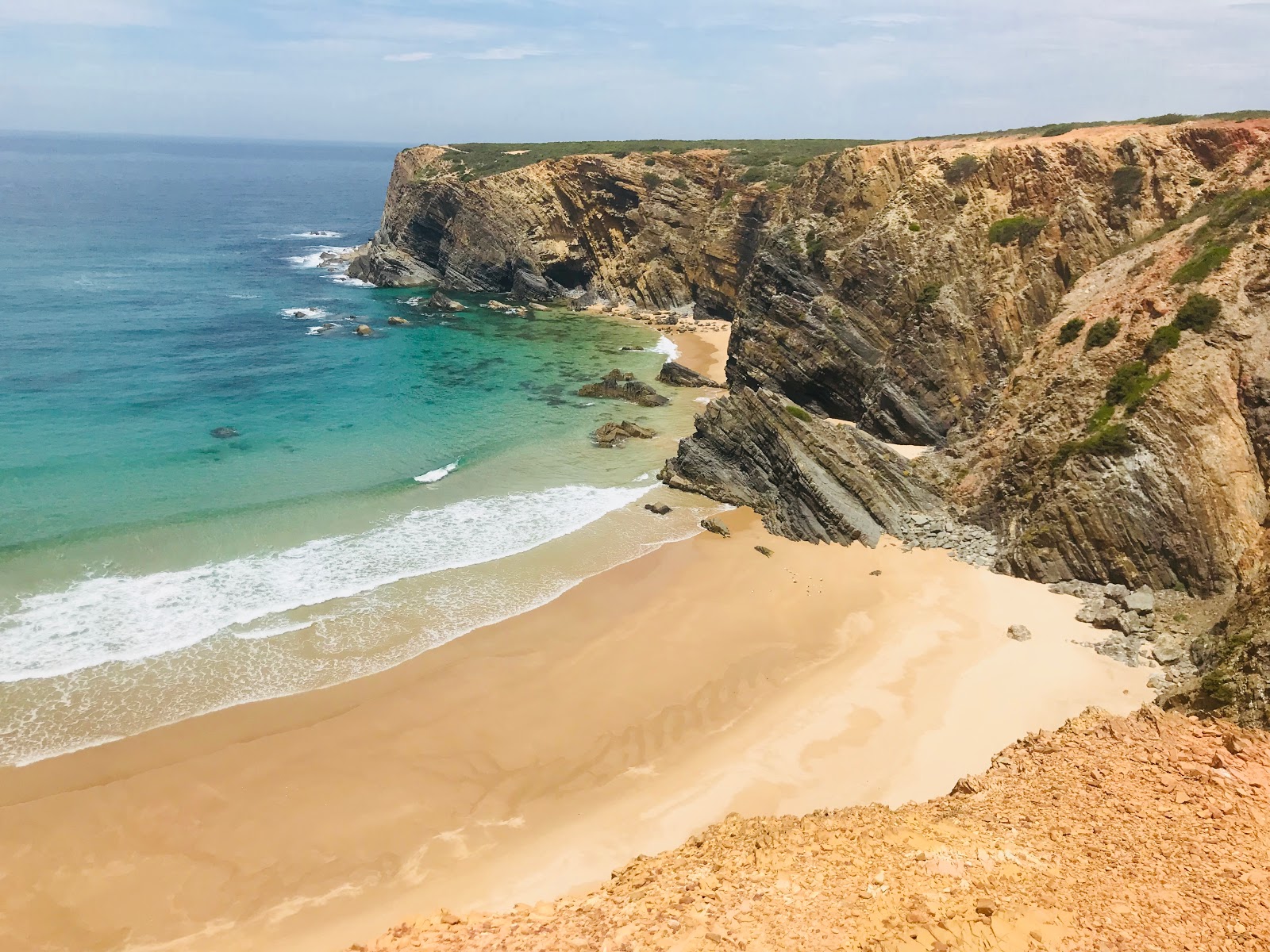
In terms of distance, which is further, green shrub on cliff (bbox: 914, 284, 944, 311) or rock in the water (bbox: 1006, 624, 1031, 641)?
green shrub on cliff (bbox: 914, 284, 944, 311)

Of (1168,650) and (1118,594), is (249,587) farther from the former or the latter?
(1168,650)

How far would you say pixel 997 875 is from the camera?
10.5 meters

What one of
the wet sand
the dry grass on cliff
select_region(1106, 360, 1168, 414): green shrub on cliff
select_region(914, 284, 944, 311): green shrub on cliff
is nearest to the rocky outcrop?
the wet sand

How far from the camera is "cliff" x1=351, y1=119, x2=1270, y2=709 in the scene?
21.5m

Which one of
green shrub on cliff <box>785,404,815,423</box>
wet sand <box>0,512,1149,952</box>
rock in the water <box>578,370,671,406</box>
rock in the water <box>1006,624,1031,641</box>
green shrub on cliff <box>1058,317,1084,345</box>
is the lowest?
wet sand <box>0,512,1149,952</box>

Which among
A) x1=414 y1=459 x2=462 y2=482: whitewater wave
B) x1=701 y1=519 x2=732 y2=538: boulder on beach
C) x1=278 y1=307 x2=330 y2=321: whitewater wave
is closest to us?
x1=701 y1=519 x2=732 y2=538: boulder on beach

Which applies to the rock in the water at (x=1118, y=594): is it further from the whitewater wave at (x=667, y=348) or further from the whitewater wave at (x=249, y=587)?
the whitewater wave at (x=667, y=348)

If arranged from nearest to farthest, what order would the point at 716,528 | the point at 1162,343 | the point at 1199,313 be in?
1. the point at 1199,313
2. the point at 1162,343
3. the point at 716,528

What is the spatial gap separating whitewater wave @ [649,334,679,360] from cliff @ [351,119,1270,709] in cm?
1098

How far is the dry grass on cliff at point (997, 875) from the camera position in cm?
951

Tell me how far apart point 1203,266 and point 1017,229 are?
971cm

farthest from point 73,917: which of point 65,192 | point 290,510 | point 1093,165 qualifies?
point 65,192

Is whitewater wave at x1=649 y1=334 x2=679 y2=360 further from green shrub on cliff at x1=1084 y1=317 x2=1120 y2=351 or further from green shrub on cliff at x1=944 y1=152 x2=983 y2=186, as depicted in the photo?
green shrub on cliff at x1=1084 y1=317 x2=1120 y2=351

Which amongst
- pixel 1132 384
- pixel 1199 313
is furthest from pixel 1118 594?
pixel 1199 313
